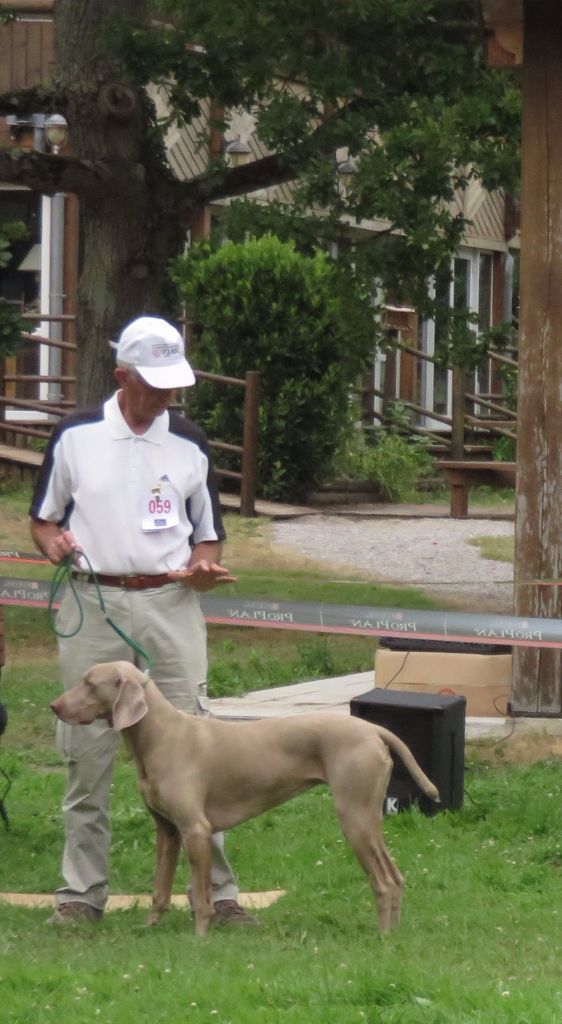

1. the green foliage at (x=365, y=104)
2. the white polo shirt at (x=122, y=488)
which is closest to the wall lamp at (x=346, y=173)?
the green foliage at (x=365, y=104)

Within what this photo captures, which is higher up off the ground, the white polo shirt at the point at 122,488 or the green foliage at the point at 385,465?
the white polo shirt at the point at 122,488

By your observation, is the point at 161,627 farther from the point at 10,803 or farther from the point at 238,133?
the point at 238,133

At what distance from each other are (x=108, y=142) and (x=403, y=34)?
244 cm

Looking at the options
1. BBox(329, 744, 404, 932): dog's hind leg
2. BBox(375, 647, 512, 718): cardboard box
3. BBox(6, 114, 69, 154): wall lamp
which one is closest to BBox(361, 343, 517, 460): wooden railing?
BBox(6, 114, 69, 154): wall lamp

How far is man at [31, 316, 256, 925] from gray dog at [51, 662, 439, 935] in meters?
0.24

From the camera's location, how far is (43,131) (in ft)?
67.8

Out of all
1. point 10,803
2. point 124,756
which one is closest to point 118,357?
point 10,803

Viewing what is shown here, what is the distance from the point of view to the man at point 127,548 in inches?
248

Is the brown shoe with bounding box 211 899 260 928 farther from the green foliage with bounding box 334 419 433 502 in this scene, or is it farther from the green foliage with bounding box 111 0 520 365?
the green foliage with bounding box 334 419 433 502

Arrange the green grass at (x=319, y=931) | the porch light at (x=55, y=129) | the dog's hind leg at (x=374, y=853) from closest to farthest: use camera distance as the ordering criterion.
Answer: the green grass at (x=319, y=931)
the dog's hind leg at (x=374, y=853)
the porch light at (x=55, y=129)

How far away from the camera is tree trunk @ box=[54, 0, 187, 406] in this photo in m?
13.8

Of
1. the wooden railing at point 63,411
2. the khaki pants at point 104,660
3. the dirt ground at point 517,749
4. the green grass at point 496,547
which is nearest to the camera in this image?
the khaki pants at point 104,660

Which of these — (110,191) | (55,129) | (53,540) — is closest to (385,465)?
(55,129)

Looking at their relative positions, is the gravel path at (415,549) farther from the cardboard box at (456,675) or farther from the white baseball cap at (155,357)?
the white baseball cap at (155,357)
